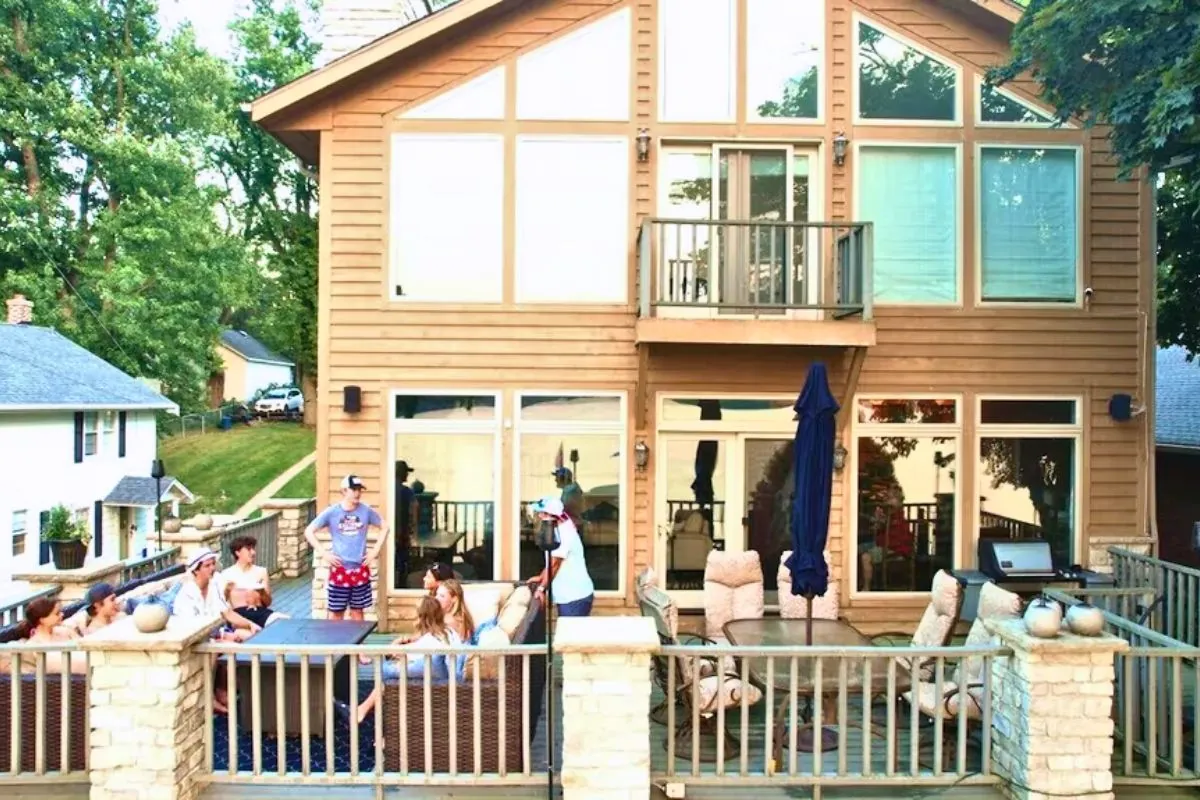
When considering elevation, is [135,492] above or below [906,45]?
below

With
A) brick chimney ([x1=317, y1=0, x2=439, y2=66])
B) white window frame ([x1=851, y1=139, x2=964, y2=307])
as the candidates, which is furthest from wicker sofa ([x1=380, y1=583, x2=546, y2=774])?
brick chimney ([x1=317, y1=0, x2=439, y2=66])

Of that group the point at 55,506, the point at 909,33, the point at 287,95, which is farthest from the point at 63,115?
the point at 909,33

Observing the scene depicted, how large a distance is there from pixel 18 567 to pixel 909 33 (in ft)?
65.2

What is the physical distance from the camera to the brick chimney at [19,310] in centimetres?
2092

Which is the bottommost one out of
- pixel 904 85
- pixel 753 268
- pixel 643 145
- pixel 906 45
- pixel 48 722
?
pixel 48 722

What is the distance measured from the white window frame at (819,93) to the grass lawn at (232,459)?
22539 mm

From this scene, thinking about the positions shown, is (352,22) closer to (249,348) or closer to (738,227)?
(738,227)

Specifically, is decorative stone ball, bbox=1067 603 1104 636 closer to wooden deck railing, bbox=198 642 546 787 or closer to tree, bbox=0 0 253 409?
wooden deck railing, bbox=198 642 546 787

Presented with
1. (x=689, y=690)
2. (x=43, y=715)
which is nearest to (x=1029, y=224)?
(x=689, y=690)

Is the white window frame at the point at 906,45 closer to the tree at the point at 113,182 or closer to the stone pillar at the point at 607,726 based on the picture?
the stone pillar at the point at 607,726

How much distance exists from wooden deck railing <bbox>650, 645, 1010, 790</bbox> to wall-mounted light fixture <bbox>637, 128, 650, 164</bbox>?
185 inches

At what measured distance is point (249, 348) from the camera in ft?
139

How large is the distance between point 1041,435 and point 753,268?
3.23 m

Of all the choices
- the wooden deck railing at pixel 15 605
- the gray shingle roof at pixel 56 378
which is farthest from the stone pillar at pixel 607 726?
the gray shingle roof at pixel 56 378
